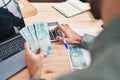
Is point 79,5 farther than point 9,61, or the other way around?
point 79,5

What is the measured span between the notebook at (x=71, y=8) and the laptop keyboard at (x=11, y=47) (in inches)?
19.5

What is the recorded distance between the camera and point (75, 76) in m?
0.43

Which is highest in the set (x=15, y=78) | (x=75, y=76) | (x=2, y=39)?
(x=75, y=76)

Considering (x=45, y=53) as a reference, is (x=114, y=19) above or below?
above

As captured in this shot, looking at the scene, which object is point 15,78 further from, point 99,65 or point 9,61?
point 99,65

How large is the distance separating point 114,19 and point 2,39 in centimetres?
102

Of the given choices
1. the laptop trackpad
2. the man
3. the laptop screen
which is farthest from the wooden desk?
the man

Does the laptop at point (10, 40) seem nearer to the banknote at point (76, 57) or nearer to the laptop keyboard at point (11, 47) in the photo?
the laptop keyboard at point (11, 47)

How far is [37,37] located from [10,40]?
16 cm

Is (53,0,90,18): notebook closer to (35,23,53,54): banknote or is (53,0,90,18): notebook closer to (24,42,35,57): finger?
(35,23,53,54): banknote

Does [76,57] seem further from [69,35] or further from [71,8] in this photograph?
[71,8]

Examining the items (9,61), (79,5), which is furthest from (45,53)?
(79,5)

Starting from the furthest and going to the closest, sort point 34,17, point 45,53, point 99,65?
1. point 34,17
2. point 45,53
3. point 99,65

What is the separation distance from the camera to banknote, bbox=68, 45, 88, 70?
136 centimetres
